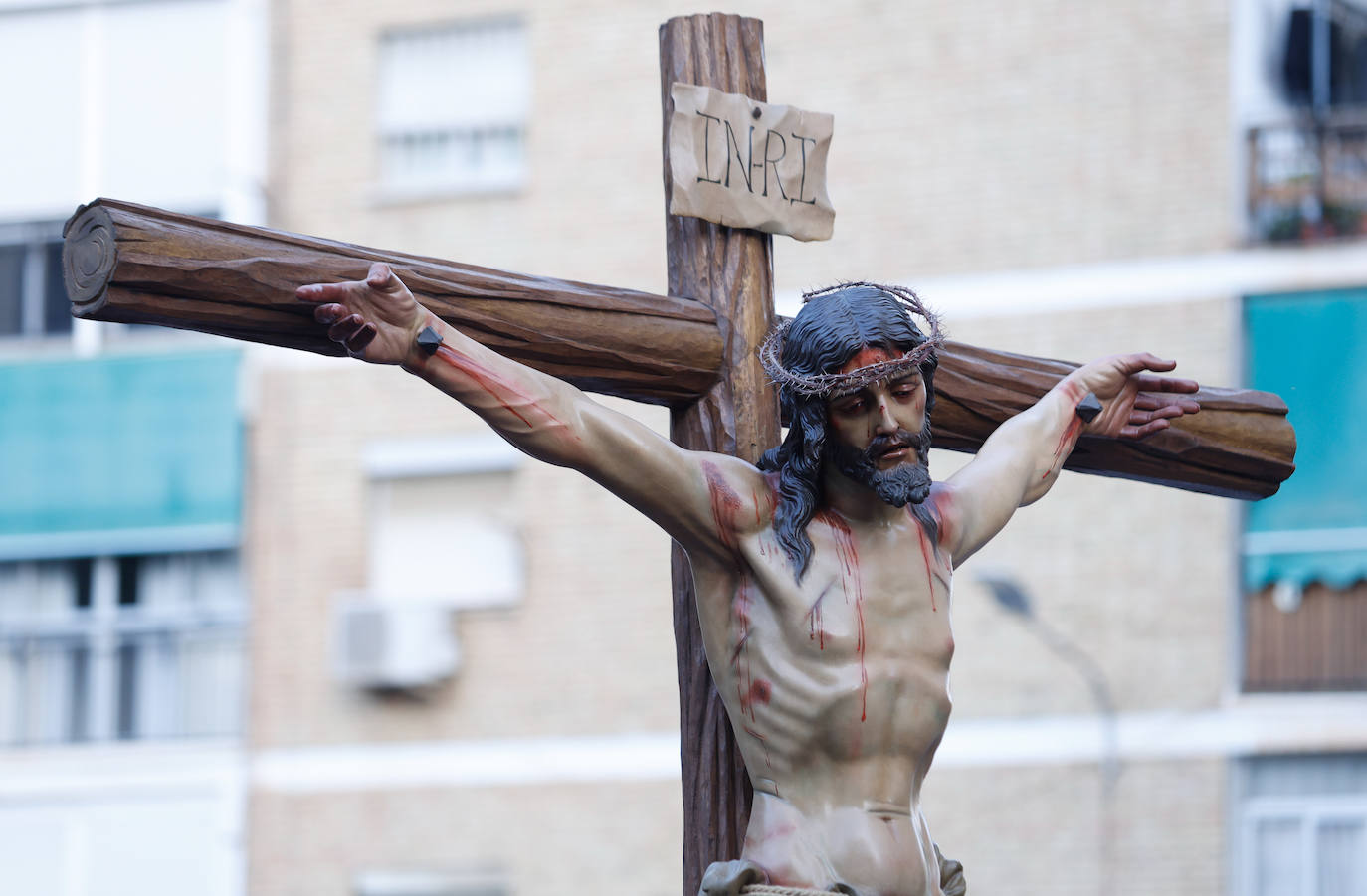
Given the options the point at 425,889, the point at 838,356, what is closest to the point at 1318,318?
the point at 425,889

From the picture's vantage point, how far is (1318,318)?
1345 cm

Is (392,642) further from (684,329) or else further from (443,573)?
(684,329)

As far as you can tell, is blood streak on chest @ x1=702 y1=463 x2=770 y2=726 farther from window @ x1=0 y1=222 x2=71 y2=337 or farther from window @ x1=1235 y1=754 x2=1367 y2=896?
window @ x1=0 y1=222 x2=71 y2=337

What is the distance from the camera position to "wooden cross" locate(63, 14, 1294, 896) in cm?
405

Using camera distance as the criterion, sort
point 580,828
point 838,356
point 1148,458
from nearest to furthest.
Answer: point 838,356 → point 1148,458 → point 580,828

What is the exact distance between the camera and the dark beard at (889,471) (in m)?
4.32

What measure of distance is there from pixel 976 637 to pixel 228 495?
4.58 metres

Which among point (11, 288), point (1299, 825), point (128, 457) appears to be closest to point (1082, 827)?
point (1299, 825)

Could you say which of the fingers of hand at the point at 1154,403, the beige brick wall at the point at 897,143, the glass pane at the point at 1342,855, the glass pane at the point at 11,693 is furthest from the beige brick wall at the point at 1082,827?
the fingers of hand at the point at 1154,403

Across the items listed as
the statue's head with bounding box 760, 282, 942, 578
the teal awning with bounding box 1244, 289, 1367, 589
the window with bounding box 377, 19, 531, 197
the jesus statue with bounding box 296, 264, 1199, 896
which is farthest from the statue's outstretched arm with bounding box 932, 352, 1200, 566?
the window with bounding box 377, 19, 531, 197

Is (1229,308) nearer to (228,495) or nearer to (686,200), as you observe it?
(228,495)

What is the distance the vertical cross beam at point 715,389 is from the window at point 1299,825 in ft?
29.4

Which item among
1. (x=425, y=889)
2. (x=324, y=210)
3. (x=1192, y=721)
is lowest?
(x=425, y=889)

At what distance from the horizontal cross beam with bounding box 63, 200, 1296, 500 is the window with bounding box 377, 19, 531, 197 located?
32.6ft
